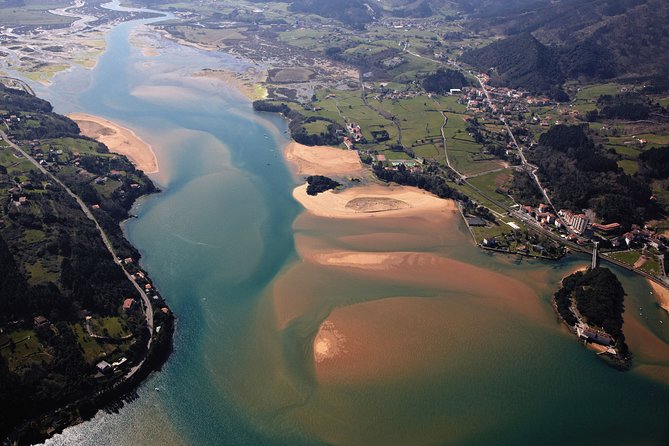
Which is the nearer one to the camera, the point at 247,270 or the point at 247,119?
the point at 247,270

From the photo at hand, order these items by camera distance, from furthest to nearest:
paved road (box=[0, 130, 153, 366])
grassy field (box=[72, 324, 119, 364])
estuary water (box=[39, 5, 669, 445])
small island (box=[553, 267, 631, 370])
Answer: paved road (box=[0, 130, 153, 366])
small island (box=[553, 267, 631, 370])
grassy field (box=[72, 324, 119, 364])
estuary water (box=[39, 5, 669, 445])

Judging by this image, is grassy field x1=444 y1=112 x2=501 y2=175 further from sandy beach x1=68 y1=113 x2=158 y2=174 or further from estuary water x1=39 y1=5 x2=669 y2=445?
sandy beach x1=68 y1=113 x2=158 y2=174

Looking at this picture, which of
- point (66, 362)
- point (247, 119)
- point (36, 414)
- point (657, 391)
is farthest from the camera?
Answer: point (247, 119)

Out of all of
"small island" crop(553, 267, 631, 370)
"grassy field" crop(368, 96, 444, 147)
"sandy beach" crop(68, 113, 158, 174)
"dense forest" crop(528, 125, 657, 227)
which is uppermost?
"dense forest" crop(528, 125, 657, 227)

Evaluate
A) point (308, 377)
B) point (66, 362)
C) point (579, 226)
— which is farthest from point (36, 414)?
point (579, 226)

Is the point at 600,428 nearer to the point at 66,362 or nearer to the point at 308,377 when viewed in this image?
the point at 308,377

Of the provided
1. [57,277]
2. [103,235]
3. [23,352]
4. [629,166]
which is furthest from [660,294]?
[103,235]

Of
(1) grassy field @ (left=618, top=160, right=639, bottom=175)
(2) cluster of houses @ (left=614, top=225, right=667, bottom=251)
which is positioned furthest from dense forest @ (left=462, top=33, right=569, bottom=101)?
(2) cluster of houses @ (left=614, top=225, right=667, bottom=251)

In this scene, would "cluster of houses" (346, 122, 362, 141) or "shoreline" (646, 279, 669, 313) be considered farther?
"cluster of houses" (346, 122, 362, 141)
